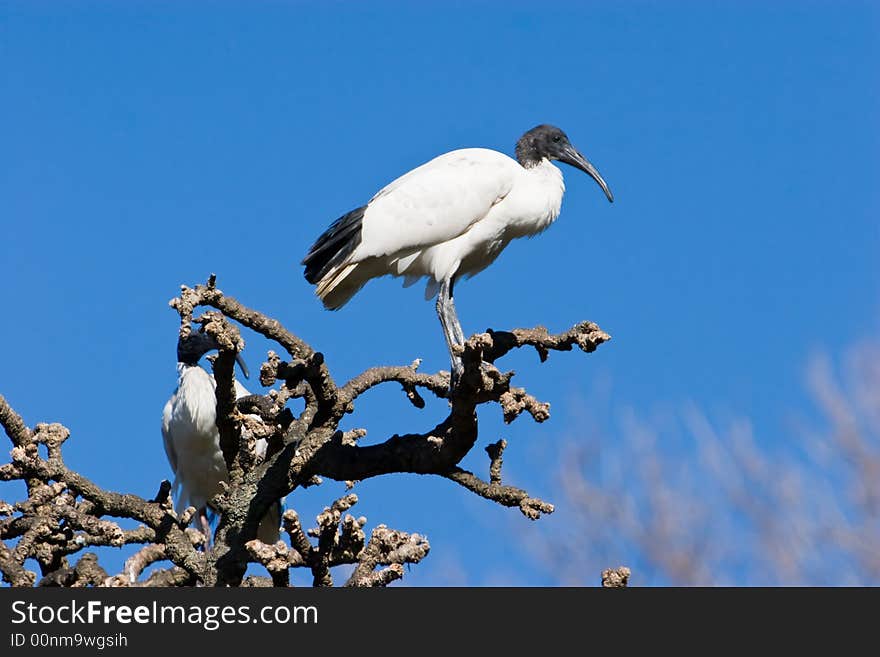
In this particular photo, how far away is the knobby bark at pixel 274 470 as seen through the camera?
6.61 meters

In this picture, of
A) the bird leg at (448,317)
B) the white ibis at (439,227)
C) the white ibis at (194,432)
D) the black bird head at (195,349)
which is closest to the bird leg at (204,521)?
the white ibis at (194,432)

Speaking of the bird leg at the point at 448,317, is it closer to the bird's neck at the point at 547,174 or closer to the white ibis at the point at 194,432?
the bird's neck at the point at 547,174

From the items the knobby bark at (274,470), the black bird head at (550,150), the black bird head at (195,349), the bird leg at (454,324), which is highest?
the black bird head at (550,150)

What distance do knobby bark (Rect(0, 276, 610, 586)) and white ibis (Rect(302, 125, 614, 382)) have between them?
1.39 metres

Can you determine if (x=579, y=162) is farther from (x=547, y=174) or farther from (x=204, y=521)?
(x=204, y=521)

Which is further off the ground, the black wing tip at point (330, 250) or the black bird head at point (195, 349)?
the black bird head at point (195, 349)

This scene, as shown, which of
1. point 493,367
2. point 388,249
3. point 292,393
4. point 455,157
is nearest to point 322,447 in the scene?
point 292,393

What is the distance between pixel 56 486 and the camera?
7148 millimetres

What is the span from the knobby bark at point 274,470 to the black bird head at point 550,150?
2.72 m

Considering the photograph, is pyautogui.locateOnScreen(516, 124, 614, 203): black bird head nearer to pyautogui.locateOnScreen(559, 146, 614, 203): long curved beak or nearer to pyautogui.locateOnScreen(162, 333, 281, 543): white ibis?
pyautogui.locateOnScreen(559, 146, 614, 203): long curved beak

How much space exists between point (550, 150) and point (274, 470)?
361 centimetres

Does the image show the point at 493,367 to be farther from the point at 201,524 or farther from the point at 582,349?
the point at 201,524

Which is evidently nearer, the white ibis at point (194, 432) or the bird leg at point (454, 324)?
the bird leg at point (454, 324)
